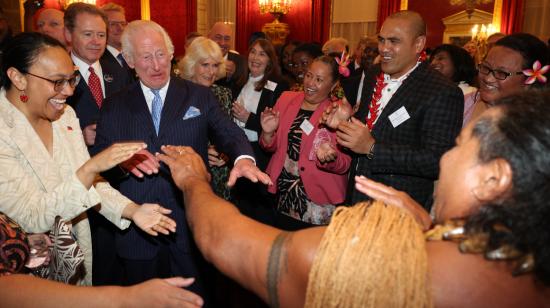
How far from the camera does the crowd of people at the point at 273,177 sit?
1041mm

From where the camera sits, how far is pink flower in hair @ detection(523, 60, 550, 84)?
272 centimetres

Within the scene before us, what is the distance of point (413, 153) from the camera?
2523mm

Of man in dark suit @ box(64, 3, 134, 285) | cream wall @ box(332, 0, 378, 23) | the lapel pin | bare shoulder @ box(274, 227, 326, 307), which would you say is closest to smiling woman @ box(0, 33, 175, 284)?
man in dark suit @ box(64, 3, 134, 285)

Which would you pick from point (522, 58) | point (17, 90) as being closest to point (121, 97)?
point (17, 90)

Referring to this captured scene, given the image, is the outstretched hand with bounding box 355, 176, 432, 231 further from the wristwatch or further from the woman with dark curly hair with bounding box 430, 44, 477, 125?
the woman with dark curly hair with bounding box 430, 44, 477, 125

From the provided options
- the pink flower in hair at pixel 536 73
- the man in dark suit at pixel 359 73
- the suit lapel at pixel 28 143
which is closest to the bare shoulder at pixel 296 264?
the suit lapel at pixel 28 143

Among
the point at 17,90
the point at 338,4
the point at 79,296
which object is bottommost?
the point at 79,296

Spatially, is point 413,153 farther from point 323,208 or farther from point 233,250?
point 233,250

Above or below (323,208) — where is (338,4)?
above

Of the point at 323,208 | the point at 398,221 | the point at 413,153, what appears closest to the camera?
the point at 398,221

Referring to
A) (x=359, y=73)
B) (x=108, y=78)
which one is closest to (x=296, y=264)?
(x=108, y=78)

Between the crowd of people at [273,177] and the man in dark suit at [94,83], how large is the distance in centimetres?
2

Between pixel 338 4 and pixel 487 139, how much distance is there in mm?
12326

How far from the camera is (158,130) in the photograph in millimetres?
2506
